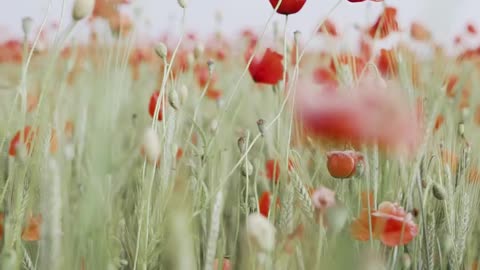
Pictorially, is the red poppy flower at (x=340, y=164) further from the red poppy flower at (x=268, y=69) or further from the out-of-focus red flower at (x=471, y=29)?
the out-of-focus red flower at (x=471, y=29)

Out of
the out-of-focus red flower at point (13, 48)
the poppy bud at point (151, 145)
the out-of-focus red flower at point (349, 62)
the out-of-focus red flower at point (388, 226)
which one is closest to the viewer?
the poppy bud at point (151, 145)

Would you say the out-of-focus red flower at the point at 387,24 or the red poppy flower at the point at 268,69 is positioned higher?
the out-of-focus red flower at the point at 387,24

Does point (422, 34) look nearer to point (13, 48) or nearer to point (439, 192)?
point (439, 192)

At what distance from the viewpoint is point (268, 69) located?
87cm

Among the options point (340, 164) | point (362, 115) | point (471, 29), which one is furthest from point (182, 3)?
point (471, 29)

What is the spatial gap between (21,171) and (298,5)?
12.3 inches

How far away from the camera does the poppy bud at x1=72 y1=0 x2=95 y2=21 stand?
0.58 meters

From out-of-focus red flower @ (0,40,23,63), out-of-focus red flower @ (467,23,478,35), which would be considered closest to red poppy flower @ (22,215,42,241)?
out-of-focus red flower @ (467,23,478,35)

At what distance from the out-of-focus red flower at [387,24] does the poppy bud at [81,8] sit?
0.31 meters

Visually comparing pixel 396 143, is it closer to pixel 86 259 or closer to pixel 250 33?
pixel 86 259

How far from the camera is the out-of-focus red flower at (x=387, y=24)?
794mm

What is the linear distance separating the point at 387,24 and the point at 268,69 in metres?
0.14

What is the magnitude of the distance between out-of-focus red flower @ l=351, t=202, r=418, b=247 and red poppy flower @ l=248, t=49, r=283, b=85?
0.84ft

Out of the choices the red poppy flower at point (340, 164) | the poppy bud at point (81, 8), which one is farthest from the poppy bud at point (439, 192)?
the poppy bud at point (81, 8)
